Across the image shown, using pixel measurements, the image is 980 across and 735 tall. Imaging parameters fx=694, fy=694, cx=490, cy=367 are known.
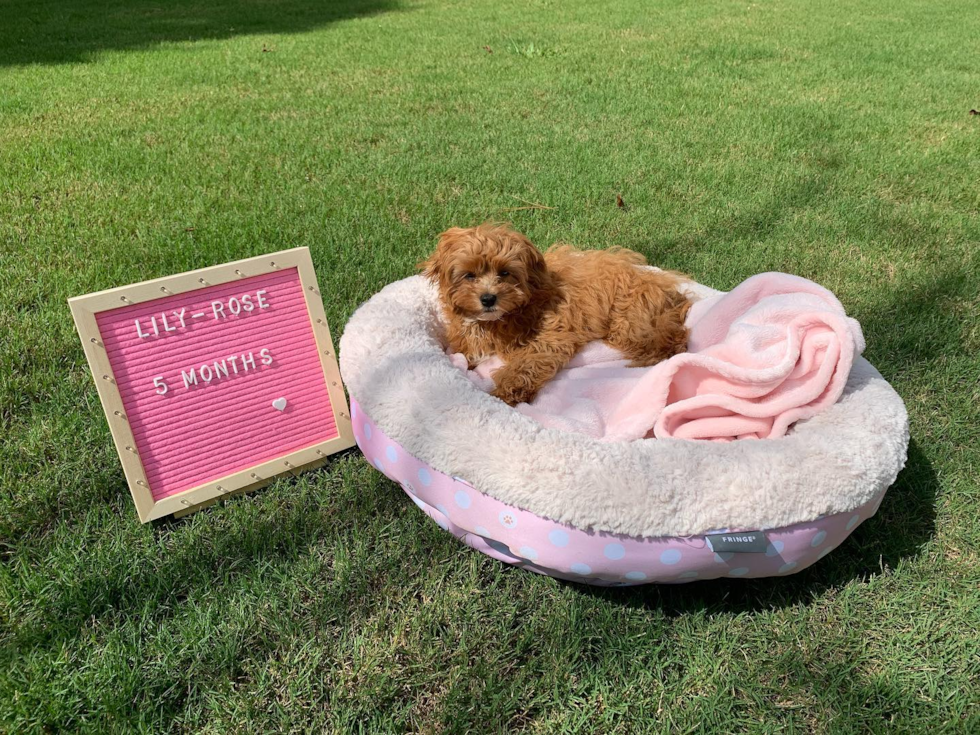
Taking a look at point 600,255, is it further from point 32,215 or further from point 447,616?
point 32,215

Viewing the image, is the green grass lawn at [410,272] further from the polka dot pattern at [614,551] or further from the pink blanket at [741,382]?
the pink blanket at [741,382]

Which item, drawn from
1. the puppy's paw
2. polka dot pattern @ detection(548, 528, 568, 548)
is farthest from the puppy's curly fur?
polka dot pattern @ detection(548, 528, 568, 548)

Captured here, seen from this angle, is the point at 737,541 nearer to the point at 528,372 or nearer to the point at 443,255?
the point at 528,372

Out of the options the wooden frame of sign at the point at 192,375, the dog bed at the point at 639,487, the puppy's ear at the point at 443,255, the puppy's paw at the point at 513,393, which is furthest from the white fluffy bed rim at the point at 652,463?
the puppy's ear at the point at 443,255

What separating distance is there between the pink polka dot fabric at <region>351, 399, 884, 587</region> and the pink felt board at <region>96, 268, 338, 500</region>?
0.74m

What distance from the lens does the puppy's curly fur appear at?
3.23 meters

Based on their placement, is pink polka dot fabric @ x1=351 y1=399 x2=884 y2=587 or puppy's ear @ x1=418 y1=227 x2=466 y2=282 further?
puppy's ear @ x1=418 y1=227 x2=466 y2=282

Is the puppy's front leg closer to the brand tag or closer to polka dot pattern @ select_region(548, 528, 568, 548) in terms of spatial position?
polka dot pattern @ select_region(548, 528, 568, 548)

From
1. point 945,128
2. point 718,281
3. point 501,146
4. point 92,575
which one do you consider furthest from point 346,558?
point 945,128

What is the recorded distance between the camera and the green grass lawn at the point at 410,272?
210 centimetres

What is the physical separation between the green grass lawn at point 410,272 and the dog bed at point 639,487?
0.25 meters

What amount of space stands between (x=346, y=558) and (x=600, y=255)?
2120 millimetres

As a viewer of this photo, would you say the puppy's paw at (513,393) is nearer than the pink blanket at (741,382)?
No

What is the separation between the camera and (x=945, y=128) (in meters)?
6.92
